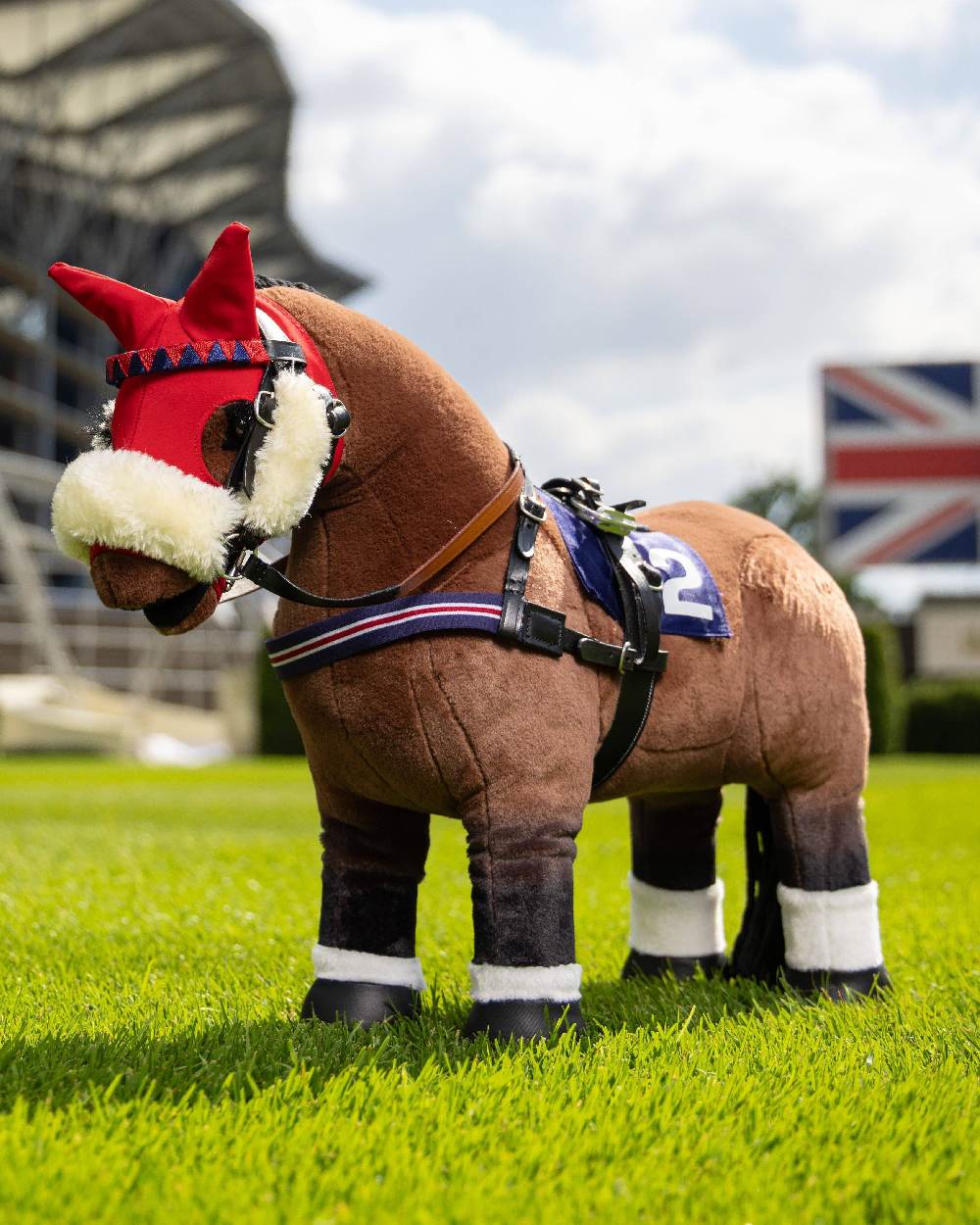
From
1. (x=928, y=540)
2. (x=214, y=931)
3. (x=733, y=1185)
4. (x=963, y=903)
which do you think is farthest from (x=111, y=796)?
(x=928, y=540)

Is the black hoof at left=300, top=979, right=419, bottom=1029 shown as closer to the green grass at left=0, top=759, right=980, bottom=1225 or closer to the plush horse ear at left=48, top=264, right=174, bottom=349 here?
the green grass at left=0, top=759, right=980, bottom=1225

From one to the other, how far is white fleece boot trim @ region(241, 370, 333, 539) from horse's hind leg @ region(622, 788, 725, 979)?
153 centimetres

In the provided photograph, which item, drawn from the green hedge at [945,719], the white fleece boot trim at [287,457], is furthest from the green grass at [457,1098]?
the green hedge at [945,719]

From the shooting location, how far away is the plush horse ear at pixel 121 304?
7.98ft

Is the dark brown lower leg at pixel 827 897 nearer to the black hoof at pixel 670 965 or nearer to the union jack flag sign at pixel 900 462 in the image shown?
the black hoof at pixel 670 965

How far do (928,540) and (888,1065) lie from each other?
20274 mm

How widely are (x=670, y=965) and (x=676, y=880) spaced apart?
0.76 feet

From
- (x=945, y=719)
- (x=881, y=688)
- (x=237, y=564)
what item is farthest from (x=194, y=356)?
(x=945, y=719)

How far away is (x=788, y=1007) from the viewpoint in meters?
3.02

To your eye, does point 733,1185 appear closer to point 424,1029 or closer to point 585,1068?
point 585,1068

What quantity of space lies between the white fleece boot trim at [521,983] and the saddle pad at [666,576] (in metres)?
0.79

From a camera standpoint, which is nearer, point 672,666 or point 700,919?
point 672,666

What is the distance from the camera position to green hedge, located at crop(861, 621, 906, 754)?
785 inches

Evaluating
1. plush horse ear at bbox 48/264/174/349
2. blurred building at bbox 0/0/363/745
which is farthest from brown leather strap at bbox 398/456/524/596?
blurred building at bbox 0/0/363/745
